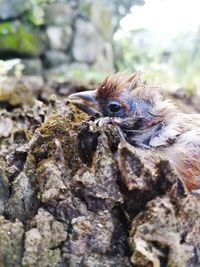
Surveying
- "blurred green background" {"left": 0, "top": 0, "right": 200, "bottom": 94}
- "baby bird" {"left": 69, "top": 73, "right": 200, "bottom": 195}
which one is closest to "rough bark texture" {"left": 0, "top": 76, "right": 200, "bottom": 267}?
"baby bird" {"left": 69, "top": 73, "right": 200, "bottom": 195}

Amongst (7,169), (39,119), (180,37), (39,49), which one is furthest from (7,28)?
(7,169)

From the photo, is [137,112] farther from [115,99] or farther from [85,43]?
[85,43]

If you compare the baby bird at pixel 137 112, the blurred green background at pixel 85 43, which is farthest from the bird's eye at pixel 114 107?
the blurred green background at pixel 85 43

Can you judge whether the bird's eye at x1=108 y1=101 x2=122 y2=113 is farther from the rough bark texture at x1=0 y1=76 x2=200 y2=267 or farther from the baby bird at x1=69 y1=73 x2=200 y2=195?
the rough bark texture at x1=0 y1=76 x2=200 y2=267

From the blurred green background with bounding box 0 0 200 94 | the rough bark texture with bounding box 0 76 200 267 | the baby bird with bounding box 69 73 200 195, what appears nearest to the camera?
the rough bark texture with bounding box 0 76 200 267

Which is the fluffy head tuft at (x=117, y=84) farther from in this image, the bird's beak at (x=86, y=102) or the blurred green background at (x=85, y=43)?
the blurred green background at (x=85, y=43)

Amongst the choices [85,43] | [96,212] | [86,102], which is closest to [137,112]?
[86,102]

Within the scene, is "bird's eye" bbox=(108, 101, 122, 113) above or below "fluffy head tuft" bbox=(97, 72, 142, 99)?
below
